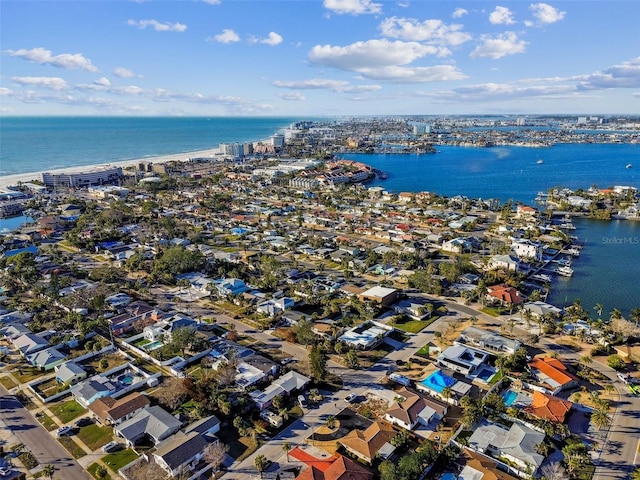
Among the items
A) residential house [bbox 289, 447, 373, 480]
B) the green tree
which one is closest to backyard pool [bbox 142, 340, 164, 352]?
the green tree

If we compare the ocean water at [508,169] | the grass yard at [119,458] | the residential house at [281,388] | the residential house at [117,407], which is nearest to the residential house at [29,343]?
the residential house at [117,407]

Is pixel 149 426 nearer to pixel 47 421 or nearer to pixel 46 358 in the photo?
pixel 47 421

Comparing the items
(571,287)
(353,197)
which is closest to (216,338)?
(571,287)

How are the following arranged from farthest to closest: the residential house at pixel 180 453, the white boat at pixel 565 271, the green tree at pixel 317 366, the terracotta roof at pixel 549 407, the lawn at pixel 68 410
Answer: the white boat at pixel 565 271
the green tree at pixel 317 366
the lawn at pixel 68 410
the terracotta roof at pixel 549 407
the residential house at pixel 180 453

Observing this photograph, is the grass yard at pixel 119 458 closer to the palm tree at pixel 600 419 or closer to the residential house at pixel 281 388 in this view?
the residential house at pixel 281 388

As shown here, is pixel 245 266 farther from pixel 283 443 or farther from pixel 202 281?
pixel 283 443

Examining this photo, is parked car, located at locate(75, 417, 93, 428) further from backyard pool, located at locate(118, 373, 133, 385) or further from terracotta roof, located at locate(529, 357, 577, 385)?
terracotta roof, located at locate(529, 357, 577, 385)
